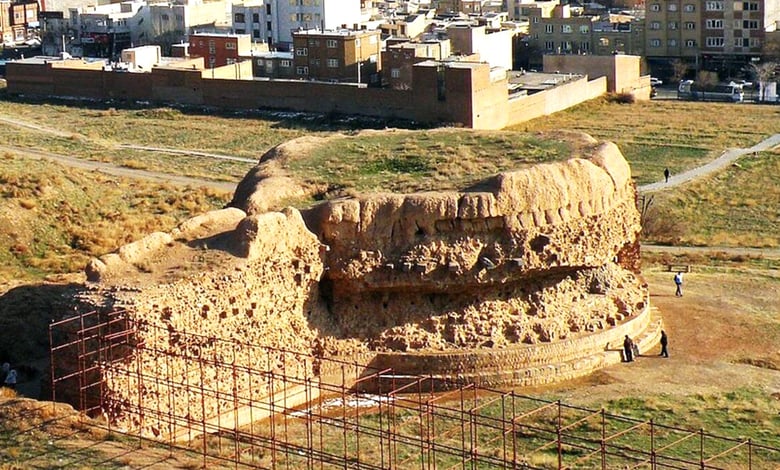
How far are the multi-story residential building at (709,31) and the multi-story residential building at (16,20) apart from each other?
146 feet

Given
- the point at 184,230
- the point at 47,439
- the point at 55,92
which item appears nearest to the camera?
the point at 47,439

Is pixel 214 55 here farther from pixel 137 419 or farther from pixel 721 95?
pixel 137 419

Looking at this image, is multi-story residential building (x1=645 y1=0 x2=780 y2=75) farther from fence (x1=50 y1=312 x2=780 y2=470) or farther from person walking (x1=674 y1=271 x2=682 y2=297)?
fence (x1=50 y1=312 x2=780 y2=470)

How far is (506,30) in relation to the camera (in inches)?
3814

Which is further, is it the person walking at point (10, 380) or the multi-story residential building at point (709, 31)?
the multi-story residential building at point (709, 31)

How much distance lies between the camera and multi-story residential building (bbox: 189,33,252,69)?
88750 millimetres

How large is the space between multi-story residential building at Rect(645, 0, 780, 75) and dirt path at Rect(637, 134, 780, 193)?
82.8 feet

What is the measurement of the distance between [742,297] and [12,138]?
34238 millimetres

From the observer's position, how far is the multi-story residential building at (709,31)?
315 feet

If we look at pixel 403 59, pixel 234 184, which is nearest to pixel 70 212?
pixel 234 184

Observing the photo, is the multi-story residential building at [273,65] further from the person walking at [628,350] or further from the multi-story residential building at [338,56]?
the person walking at [628,350]

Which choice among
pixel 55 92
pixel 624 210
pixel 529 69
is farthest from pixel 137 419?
pixel 529 69

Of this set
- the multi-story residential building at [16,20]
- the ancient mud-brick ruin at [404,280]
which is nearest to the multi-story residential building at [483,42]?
the multi-story residential building at [16,20]

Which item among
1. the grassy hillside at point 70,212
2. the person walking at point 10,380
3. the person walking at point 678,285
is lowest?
the person walking at point 678,285
